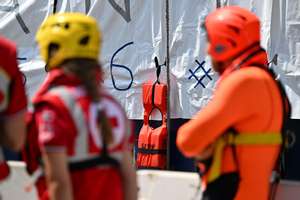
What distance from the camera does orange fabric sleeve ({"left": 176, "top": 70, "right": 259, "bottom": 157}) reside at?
7.73 ft

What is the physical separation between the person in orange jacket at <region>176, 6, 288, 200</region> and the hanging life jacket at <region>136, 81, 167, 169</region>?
261 cm

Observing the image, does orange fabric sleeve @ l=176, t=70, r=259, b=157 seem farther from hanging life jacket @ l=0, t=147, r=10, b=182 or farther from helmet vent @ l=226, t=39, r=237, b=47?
hanging life jacket @ l=0, t=147, r=10, b=182

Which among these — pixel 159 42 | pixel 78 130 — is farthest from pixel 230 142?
pixel 159 42

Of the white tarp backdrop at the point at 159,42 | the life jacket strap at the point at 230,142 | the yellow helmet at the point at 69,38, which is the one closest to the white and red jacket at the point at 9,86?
the yellow helmet at the point at 69,38

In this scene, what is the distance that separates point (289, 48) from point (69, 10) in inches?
79.3

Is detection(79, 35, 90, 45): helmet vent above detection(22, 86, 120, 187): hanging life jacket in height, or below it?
above

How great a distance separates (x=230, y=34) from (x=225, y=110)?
1.21 ft

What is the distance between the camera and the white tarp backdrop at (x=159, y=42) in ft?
15.9

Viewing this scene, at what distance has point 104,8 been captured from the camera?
18.1 ft

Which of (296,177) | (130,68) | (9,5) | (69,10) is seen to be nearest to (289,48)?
(296,177)

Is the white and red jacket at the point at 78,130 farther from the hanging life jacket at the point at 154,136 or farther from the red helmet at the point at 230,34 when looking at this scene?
the hanging life jacket at the point at 154,136

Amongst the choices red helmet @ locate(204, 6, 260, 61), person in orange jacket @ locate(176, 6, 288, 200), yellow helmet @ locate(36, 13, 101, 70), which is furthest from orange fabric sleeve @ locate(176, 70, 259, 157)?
yellow helmet @ locate(36, 13, 101, 70)

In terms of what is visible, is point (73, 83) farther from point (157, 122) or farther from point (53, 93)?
point (157, 122)

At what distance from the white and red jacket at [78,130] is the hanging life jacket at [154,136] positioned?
9.83 ft
